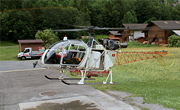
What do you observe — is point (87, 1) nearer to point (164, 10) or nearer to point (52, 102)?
point (164, 10)

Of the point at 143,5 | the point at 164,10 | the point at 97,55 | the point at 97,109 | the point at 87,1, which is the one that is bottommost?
the point at 97,109

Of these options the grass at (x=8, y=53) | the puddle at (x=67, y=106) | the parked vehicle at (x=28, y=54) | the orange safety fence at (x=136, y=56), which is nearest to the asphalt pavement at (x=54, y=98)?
the puddle at (x=67, y=106)

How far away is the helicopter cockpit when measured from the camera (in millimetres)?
8922

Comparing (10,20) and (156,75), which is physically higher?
(10,20)

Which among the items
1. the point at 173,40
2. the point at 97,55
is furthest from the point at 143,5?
the point at 97,55

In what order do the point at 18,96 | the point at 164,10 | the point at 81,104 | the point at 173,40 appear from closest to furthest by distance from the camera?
the point at 81,104 < the point at 18,96 < the point at 173,40 < the point at 164,10

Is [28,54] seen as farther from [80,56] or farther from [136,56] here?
[80,56]

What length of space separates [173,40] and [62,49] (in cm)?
2801

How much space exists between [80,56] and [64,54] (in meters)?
0.90

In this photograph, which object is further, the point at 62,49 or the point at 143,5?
the point at 143,5

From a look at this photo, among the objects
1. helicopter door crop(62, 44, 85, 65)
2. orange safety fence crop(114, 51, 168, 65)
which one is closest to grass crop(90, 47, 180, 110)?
orange safety fence crop(114, 51, 168, 65)

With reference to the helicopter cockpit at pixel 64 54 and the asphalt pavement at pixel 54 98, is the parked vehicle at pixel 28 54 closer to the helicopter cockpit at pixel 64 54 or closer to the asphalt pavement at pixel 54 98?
the asphalt pavement at pixel 54 98

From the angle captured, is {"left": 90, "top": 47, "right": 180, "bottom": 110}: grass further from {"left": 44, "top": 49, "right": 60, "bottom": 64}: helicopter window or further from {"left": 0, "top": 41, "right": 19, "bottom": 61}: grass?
{"left": 0, "top": 41, "right": 19, "bottom": 61}: grass

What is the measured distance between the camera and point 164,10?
44156mm
